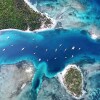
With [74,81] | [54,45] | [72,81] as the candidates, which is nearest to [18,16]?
[54,45]

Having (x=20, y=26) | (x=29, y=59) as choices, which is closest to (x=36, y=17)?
(x=20, y=26)

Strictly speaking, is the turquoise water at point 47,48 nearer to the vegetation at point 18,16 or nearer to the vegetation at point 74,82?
the vegetation at point 18,16

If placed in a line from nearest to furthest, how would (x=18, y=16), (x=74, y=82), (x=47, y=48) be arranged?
(x=74, y=82), (x=18, y=16), (x=47, y=48)

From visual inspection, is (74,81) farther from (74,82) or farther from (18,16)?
(18,16)

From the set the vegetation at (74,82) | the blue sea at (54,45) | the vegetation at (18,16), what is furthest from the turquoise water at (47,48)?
the vegetation at (74,82)

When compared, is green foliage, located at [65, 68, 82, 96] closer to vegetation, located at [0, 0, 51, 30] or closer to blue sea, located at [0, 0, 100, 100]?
blue sea, located at [0, 0, 100, 100]

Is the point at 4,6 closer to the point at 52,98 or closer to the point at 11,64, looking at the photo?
the point at 11,64

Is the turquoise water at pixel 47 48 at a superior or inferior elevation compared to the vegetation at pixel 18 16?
inferior

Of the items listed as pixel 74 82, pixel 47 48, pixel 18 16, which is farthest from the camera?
pixel 47 48
